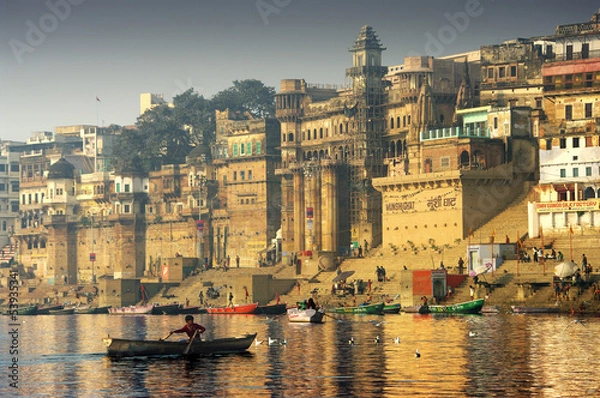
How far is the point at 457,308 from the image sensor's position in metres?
84.4

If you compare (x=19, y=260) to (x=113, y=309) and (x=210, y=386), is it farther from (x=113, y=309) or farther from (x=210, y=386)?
(x=210, y=386)

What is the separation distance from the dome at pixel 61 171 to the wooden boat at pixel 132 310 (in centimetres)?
3777

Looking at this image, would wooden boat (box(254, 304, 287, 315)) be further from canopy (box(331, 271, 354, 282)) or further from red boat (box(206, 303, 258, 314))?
canopy (box(331, 271, 354, 282))

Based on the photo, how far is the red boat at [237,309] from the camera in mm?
101000

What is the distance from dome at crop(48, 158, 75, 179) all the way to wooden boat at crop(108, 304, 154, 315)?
37.8 metres

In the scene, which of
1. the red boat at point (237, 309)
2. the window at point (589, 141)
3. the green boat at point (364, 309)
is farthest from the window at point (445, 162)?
the red boat at point (237, 309)

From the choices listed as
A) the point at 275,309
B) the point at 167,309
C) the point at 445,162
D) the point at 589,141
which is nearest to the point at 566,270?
the point at 589,141

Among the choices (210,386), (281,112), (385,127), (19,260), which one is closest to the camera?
(210,386)

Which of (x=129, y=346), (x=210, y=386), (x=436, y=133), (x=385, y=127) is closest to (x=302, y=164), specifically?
(x=385, y=127)

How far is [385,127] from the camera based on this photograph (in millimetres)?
113625

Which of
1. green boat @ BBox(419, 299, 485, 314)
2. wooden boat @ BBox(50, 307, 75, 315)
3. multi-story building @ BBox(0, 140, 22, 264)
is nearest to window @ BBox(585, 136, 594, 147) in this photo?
green boat @ BBox(419, 299, 485, 314)

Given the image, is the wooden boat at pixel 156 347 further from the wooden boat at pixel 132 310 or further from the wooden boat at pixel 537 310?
the wooden boat at pixel 132 310

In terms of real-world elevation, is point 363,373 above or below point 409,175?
below

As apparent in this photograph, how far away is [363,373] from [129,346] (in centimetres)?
1056
